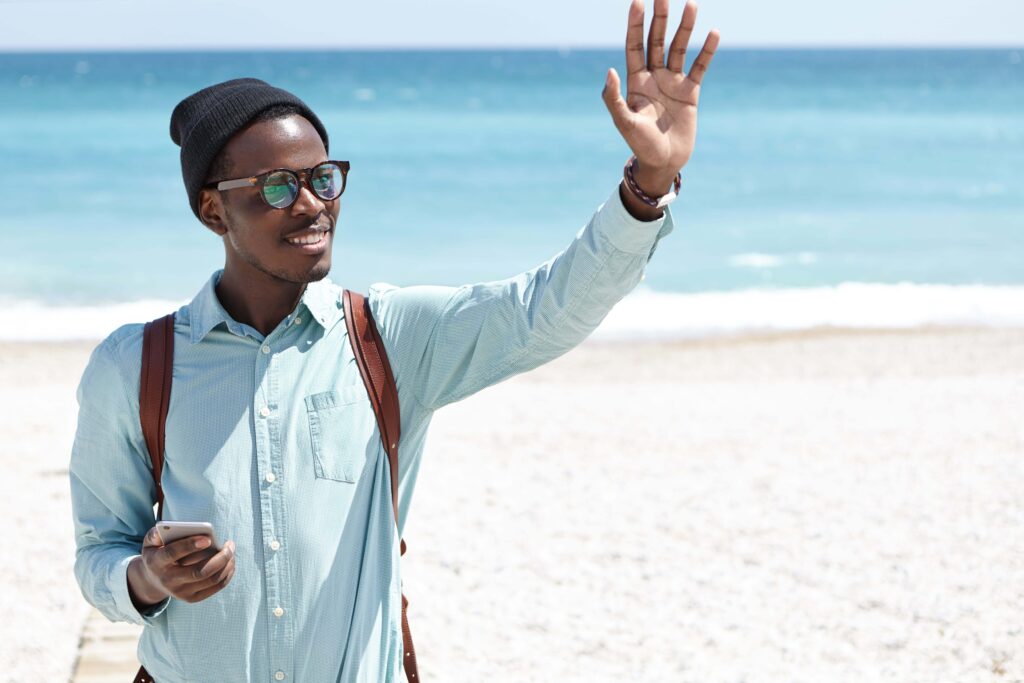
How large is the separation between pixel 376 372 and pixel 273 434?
21 centimetres

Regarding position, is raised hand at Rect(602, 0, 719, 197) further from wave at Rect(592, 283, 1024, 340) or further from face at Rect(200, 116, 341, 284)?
wave at Rect(592, 283, 1024, 340)

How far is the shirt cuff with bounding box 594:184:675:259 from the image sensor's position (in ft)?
6.47

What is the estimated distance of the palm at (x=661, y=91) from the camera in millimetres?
1952

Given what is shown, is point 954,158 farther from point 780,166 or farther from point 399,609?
point 399,609

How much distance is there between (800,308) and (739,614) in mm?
10883

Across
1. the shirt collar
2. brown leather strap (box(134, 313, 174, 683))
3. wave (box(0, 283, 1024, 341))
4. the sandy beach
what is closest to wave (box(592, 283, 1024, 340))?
wave (box(0, 283, 1024, 341))

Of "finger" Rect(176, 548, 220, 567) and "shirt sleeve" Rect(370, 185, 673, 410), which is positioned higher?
"shirt sleeve" Rect(370, 185, 673, 410)

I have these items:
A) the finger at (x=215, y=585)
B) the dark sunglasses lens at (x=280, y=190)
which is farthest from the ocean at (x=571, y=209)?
the finger at (x=215, y=585)

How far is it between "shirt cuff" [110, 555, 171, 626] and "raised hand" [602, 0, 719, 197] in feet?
3.57

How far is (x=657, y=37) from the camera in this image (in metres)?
2.03

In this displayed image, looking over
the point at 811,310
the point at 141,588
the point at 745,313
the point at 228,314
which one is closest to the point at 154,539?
the point at 141,588

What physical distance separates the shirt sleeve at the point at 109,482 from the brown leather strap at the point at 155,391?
0.02 meters

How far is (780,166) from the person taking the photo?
32.6 meters

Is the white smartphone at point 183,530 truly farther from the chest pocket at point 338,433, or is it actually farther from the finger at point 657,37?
the finger at point 657,37
